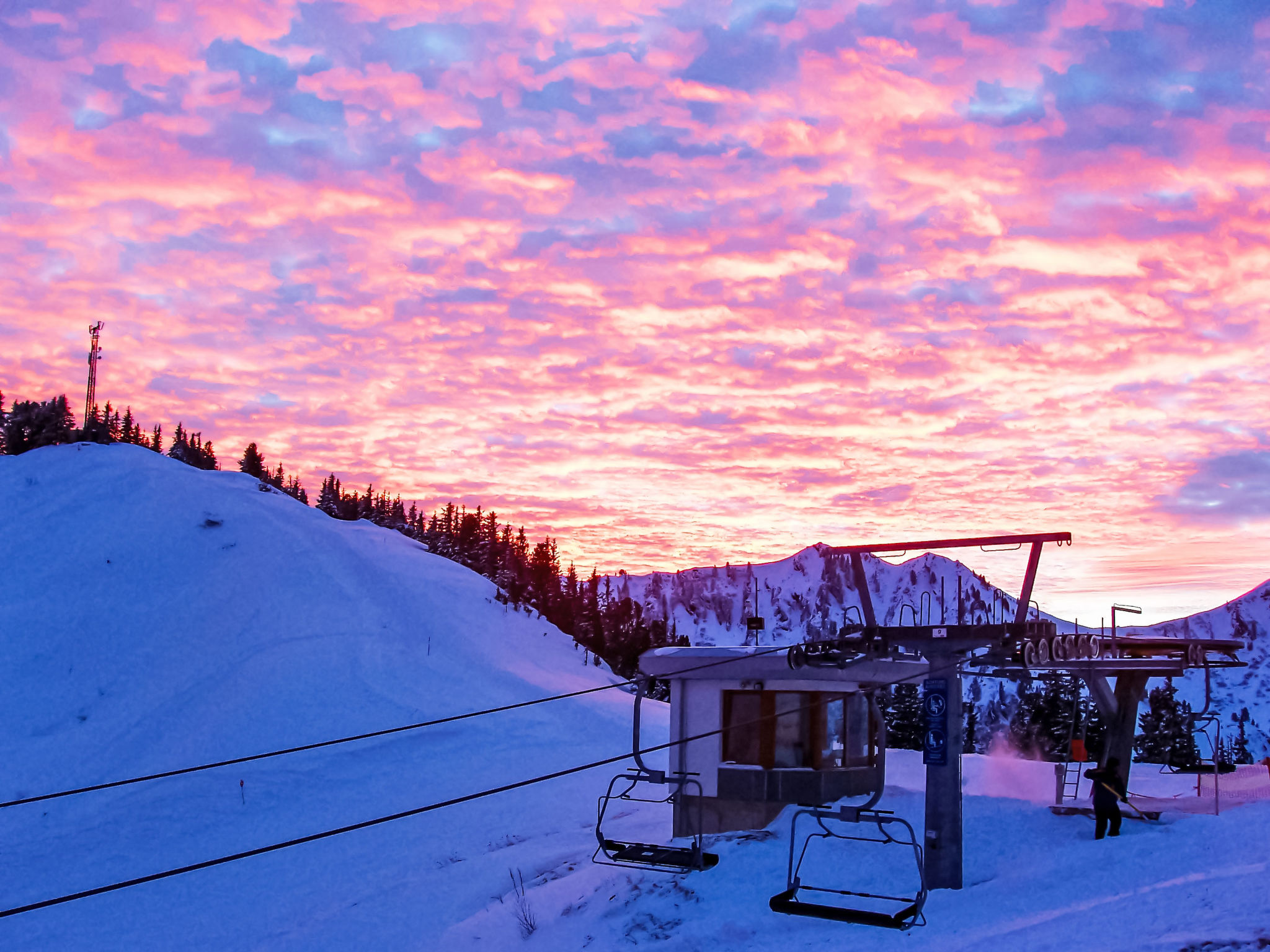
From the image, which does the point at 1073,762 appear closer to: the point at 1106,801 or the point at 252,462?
the point at 1106,801

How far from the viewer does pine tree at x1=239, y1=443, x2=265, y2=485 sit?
11600cm

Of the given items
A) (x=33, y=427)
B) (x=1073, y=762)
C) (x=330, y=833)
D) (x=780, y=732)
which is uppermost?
(x=33, y=427)

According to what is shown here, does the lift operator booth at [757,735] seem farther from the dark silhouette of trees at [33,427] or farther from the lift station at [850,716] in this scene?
the dark silhouette of trees at [33,427]

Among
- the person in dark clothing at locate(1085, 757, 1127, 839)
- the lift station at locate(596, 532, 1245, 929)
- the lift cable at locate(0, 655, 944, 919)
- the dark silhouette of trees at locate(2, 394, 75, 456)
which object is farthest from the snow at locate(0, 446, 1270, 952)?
the dark silhouette of trees at locate(2, 394, 75, 456)

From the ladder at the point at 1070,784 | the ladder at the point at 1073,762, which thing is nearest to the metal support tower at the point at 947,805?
the ladder at the point at 1073,762

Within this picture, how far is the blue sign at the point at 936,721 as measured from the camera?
20.0 meters

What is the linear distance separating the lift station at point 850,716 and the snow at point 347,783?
1491 millimetres

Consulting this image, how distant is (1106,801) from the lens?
2158 centimetres

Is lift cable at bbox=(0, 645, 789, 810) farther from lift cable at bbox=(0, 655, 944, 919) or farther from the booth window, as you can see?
the booth window

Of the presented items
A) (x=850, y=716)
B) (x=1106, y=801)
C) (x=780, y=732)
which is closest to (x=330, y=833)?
(x=1106, y=801)

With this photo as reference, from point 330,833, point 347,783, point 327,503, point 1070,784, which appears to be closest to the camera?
point 330,833

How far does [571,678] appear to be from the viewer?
5666 cm

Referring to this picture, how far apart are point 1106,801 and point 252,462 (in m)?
109

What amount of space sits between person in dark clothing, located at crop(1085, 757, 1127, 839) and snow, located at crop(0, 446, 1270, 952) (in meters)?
0.48
